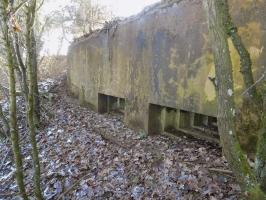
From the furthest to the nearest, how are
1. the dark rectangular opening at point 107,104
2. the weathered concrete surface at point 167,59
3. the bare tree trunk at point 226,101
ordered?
the dark rectangular opening at point 107,104 < the weathered concrete surface at point 167,59 < the bare tree trunk at point 226,101

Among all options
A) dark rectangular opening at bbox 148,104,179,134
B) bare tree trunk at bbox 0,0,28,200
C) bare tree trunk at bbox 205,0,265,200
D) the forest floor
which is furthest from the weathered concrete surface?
bare tree trunk at bbox 0,0,28,200

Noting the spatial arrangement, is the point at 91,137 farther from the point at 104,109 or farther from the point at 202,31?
the point at 202,31

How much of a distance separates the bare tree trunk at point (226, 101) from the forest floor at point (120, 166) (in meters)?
0.91

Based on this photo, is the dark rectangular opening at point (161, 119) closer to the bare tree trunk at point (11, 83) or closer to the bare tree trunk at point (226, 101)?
the bare tree trunk at point (11, 83)

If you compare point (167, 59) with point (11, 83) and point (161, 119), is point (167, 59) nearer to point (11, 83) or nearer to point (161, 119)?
point (161, 119)

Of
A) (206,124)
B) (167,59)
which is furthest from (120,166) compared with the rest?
(167,59)

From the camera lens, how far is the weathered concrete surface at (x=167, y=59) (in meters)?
4.49

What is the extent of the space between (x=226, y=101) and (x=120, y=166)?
2.70 m

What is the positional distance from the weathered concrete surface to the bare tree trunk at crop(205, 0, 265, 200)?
1352mm

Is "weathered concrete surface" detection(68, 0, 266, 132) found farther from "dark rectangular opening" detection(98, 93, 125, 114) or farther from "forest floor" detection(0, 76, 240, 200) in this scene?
"forest floor" detection(0, 76, 240, 200)

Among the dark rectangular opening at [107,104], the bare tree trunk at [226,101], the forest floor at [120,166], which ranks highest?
the bare tree trunk at [226,101]

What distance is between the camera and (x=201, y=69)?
514 cm

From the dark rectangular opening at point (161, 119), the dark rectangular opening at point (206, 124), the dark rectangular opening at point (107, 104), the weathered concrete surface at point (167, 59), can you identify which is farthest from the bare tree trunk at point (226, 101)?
the dark rectangular opening at point (107, 104)

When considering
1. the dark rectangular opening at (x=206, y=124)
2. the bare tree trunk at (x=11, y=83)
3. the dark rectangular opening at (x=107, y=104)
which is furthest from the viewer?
the dark rectangular opening at (x=107, y=104)
